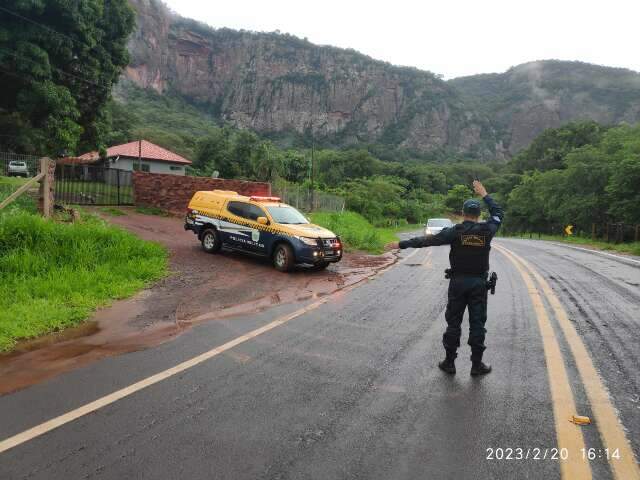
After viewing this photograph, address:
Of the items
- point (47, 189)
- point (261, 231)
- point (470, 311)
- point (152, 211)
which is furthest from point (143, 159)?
point (470, 311)

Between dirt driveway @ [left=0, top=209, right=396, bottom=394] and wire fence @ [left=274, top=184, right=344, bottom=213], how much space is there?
1384 cm

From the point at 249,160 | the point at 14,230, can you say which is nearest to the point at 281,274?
the point at 14,230

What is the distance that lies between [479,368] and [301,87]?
546ft

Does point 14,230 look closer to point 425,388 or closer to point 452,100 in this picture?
point 425,388

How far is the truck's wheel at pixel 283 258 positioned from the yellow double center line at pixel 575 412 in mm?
5894

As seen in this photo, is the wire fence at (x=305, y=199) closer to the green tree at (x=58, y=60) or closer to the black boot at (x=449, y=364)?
the green tree at (x=58, y=60)

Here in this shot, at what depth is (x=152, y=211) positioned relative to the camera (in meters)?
20.1

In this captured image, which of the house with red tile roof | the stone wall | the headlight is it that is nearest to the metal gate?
the stone wall

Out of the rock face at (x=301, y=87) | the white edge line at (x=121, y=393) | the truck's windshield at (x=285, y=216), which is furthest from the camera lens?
the rock face at (x=301, y=87)

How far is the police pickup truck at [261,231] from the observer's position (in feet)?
35.8

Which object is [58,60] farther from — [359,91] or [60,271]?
[359,91]

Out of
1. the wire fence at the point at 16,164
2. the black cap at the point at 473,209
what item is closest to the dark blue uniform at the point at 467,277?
the black cap at the point at 473,209

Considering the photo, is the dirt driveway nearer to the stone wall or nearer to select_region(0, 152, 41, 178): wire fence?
select_region(0, 152, 41, 178): wire fence

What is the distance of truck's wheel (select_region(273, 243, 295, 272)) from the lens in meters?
10.8
